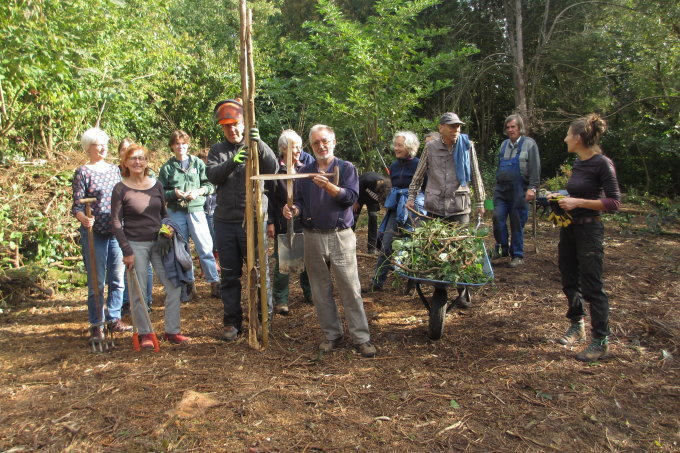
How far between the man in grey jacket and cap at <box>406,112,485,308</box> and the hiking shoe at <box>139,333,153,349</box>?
2859 millimetres

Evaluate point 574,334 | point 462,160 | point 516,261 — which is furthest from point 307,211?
point 516,261

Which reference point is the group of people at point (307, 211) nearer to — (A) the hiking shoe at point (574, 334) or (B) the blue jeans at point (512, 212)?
(A) the hiking shoe at point (574, 334)

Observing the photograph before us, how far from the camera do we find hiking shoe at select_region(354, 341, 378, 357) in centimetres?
406

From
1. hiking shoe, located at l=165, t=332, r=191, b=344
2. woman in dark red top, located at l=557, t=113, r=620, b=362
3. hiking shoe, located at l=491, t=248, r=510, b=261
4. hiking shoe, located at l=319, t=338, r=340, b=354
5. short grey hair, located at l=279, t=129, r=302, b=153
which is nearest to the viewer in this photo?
woman in dark red top, located at l=557, t=113, r=620, b=362

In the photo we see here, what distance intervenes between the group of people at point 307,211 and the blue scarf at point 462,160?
1 centimetres

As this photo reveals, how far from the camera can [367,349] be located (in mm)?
4082

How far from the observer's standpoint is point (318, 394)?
3467 millimetres

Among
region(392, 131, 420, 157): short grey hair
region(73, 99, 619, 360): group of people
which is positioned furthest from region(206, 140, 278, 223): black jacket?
region(392, 131, 420, 157): short grey hair

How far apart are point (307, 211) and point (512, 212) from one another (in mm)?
3691

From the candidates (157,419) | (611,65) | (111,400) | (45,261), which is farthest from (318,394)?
(611,65)

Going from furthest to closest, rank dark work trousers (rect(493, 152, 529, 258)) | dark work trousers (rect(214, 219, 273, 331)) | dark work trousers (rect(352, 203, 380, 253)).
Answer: dark work trousers (rect(493, 152, 529, 258)) < dark work trousers (rect(352, 203, 380, 253)) < dark work trousers (rect(214, 219, 273, 331))

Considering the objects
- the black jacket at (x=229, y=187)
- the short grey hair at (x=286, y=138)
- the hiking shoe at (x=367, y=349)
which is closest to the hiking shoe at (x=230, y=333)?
the black jacket at (x=229, y=187)

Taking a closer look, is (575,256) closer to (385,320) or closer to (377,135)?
(385,320)

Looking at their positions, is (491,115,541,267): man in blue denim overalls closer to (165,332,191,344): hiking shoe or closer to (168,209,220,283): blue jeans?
(168,209,220,283): blue jeans
